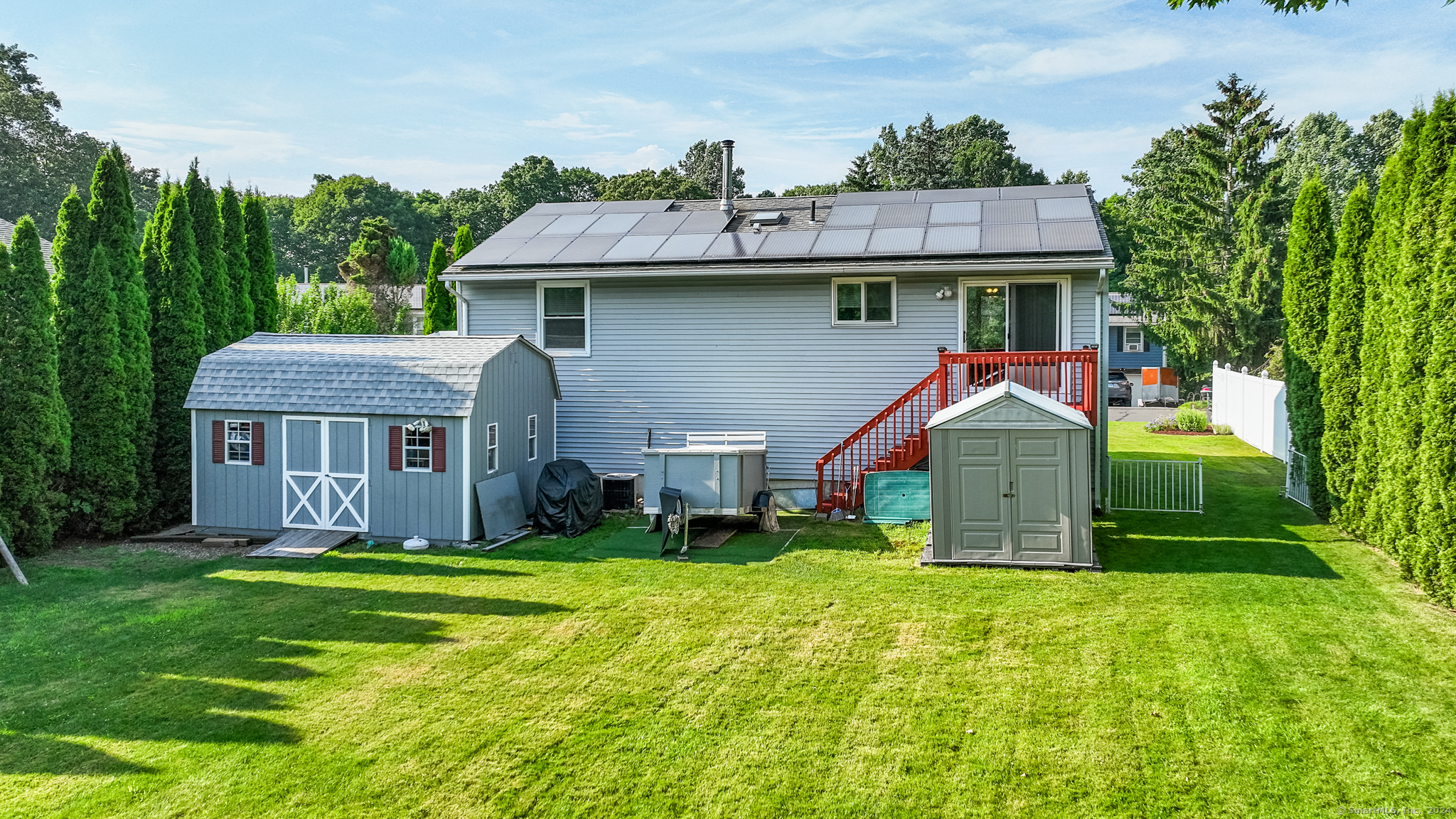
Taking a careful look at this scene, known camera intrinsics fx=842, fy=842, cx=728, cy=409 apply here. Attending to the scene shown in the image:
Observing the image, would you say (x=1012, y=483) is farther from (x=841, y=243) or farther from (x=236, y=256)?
(x=236, y=256)

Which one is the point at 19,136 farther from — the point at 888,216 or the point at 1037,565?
the point at 1037,565

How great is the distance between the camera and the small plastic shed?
9.31 meters

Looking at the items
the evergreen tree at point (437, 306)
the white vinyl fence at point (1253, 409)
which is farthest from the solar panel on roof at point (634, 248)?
the white vinyl fence at point (1253, 409)

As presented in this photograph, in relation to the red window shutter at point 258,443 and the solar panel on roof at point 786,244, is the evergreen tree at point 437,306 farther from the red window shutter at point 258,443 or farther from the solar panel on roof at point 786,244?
the solar panel on roof at point 786,244

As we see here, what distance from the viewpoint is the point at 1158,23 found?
10.8m

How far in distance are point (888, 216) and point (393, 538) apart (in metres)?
9.87

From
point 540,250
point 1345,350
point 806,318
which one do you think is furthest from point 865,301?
point 1345,350

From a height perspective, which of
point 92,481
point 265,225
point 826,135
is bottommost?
point 92,481

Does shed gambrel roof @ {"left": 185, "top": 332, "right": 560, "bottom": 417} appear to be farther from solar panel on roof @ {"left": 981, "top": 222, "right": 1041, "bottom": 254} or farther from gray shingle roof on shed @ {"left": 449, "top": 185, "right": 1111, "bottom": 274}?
solar panel on roof @ {"left": 981, "top": 222, "right": 1041, "bottom": 254}

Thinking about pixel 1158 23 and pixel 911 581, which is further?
pixel 1158 23

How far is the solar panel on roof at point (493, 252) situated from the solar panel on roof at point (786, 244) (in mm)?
4668

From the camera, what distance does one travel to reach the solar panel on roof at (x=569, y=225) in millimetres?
16328

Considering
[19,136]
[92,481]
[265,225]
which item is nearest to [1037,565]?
[92,481]

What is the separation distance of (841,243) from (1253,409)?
12.7 metres
